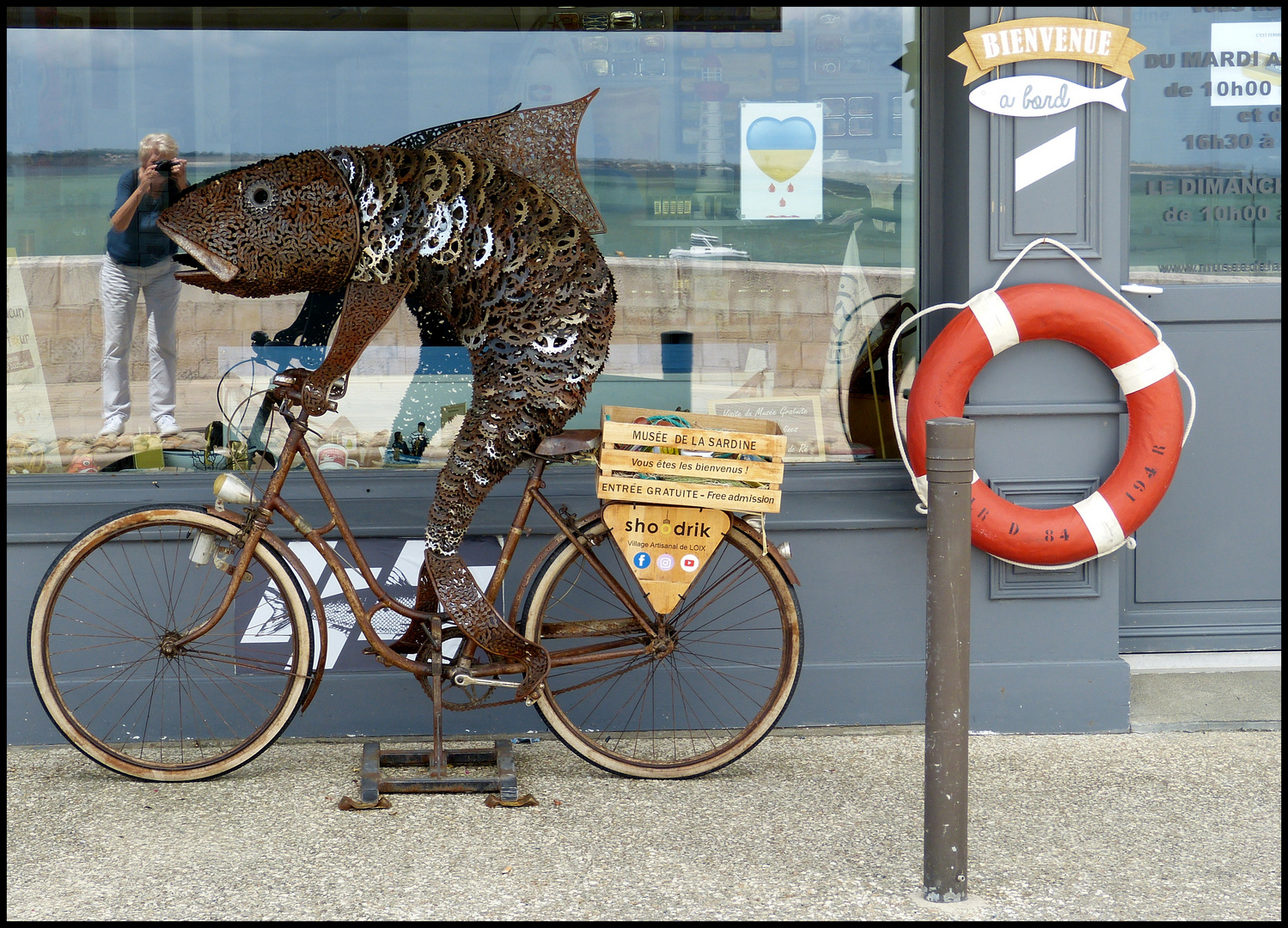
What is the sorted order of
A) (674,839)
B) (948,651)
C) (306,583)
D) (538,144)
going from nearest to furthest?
(948,651) < (674,839) < (306,583) < (538,144)

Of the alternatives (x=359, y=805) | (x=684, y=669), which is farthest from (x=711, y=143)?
(x=359, y=805)

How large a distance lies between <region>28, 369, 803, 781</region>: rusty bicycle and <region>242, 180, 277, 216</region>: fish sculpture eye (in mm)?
476

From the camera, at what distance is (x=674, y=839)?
3.28 metres

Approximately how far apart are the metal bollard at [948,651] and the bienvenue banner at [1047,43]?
67.4 inches

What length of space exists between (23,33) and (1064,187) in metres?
3.76

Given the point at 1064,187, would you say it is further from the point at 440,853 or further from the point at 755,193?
the point at 440,853

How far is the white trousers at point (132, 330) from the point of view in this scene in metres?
4.36

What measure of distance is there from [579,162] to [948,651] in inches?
97.8

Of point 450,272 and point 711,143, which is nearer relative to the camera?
point 450,272

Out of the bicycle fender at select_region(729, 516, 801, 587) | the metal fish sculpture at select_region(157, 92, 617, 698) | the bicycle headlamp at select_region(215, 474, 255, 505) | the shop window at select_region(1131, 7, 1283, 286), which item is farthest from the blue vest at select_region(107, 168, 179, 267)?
the shop window at select_region(1131, 7, 1283, 286)

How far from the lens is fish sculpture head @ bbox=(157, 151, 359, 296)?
332 cm

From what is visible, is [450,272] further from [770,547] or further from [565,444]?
[770,547]

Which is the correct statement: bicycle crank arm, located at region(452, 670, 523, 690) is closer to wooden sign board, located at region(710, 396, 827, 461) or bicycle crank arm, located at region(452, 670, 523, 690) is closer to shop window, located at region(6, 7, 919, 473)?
shop window, located at region(6, 7, 919, 473)

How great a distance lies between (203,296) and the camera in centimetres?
439
